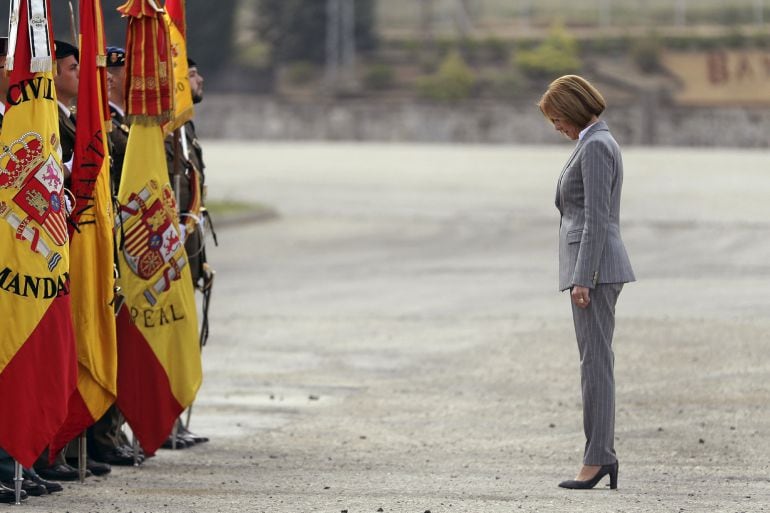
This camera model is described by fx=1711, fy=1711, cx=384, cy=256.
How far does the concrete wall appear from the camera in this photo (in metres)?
78.9

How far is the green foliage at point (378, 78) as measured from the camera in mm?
98250

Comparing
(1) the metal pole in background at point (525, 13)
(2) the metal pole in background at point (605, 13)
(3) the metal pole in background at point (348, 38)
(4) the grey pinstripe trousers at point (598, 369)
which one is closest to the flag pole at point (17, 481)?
(4) the grey pinstripe trousers at point (598, 369)

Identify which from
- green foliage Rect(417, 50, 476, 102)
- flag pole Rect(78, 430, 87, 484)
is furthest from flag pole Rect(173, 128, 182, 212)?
green foliage Rect(417, 50, 476, 102)

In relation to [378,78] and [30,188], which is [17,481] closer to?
[30,188]

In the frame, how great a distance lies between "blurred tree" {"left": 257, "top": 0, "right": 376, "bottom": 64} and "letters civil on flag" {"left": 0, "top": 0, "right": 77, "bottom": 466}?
97285mm

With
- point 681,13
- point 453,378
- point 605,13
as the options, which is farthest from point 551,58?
point 453,378

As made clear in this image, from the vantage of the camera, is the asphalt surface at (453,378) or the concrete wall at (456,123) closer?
the asphalt surface at (453,378)

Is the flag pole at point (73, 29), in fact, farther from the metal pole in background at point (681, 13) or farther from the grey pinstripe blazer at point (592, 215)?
the metal pole in background at point (681, 13)

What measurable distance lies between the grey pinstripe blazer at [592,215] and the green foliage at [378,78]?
299 feet

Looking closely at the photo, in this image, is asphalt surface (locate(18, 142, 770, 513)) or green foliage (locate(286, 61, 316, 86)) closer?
asphalt surface (locate(18, 142, 770, 513))

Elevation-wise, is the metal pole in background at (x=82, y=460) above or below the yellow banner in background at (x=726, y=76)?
above

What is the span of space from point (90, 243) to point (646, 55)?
90.5m

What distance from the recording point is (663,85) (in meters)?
93.8

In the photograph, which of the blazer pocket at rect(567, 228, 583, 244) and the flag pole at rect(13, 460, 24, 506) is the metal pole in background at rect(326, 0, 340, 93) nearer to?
the blazer pocket at rect(567, 228, 583, 244)
